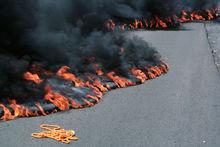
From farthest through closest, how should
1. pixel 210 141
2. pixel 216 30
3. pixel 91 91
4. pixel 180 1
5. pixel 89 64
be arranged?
pixel 180 1 → pixel 216 30 → pixel 89 64 → pixel 91 91 → pixel 210 141

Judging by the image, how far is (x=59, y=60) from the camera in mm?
9516

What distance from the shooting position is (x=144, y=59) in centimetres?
1072

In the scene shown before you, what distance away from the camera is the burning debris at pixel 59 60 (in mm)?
7902

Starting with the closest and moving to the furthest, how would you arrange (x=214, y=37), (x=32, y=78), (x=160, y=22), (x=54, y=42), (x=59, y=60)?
(x=32, y=78) < (x=59, y=60) < (x=54, y=42) < (x=214, y=37) < (x=160, y=22)

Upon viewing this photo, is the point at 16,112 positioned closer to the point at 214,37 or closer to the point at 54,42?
the point at 54,42

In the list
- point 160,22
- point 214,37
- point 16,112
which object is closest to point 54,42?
point 16,112

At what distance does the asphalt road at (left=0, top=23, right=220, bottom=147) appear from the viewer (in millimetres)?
6426

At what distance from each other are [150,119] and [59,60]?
2.79m

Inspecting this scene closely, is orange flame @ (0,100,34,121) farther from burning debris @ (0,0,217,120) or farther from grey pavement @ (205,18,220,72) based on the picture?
grey pavement @ (205,18,220,72)

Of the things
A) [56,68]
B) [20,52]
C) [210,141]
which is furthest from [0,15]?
[210,141]

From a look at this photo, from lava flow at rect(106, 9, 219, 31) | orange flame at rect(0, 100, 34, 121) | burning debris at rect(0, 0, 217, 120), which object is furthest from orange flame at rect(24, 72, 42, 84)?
lava flow at rect(106, 9, 219, 31)

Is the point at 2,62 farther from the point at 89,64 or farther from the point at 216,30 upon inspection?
the point at 216,30

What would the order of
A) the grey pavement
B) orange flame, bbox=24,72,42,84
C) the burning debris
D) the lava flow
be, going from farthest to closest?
the lava flow
the grey pavement
orange flame, bbox=24,72,42,84
the burning debris

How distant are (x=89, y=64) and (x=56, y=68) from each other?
0.85m
